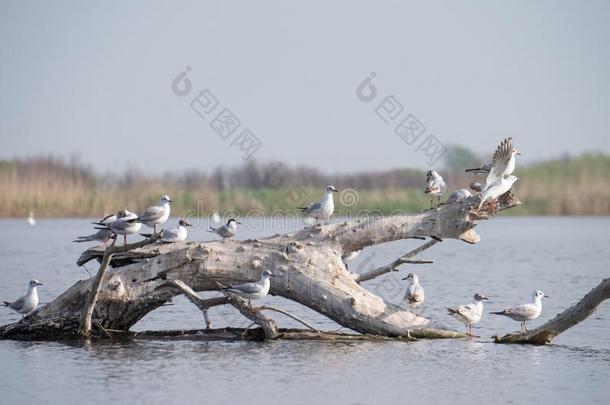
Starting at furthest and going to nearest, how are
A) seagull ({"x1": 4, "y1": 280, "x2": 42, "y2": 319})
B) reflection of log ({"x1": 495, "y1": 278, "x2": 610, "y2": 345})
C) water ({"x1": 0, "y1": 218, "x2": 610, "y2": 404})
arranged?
1. seagull ({"x1": 4, "y1": 280, "x2": 42, "y2": 319})
2. reflection of log ({"x1": 495, "y1": 278, "x2": 610, "y2": 345})
3. water ({"x1": 0, "y1": 218, "x2": 610, "y2": 404})

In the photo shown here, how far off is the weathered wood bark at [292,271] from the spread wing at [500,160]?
279mm

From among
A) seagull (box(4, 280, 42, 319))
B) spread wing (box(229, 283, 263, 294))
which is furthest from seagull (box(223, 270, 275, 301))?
seagull (box(4, 280, 42, 319))

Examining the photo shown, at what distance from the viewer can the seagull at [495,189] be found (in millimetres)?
12250

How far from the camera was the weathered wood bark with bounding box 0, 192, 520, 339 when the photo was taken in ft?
40.5

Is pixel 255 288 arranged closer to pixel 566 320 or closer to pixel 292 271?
pixel 292 271

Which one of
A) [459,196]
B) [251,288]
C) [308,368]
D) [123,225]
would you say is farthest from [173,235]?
[459,196]

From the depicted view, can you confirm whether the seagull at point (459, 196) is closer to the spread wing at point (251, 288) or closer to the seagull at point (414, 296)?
the seagull at point (414, 296)

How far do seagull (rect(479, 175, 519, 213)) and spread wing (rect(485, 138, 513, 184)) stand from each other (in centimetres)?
8

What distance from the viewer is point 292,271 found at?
12383mm

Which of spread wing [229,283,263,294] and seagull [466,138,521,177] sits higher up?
seagull [466,138,521,177]

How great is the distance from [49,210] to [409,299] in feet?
83.1

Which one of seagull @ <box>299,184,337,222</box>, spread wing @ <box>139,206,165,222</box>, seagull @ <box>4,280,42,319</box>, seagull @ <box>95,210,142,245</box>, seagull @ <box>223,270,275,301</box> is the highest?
seagull @ <box>299,184,337,222</box>

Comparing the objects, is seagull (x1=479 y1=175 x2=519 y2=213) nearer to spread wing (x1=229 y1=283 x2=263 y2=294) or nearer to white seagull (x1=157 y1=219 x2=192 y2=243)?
spread wing (x1=229 y1=283 x2=263 y2=294)

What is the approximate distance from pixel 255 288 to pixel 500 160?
324 cm
